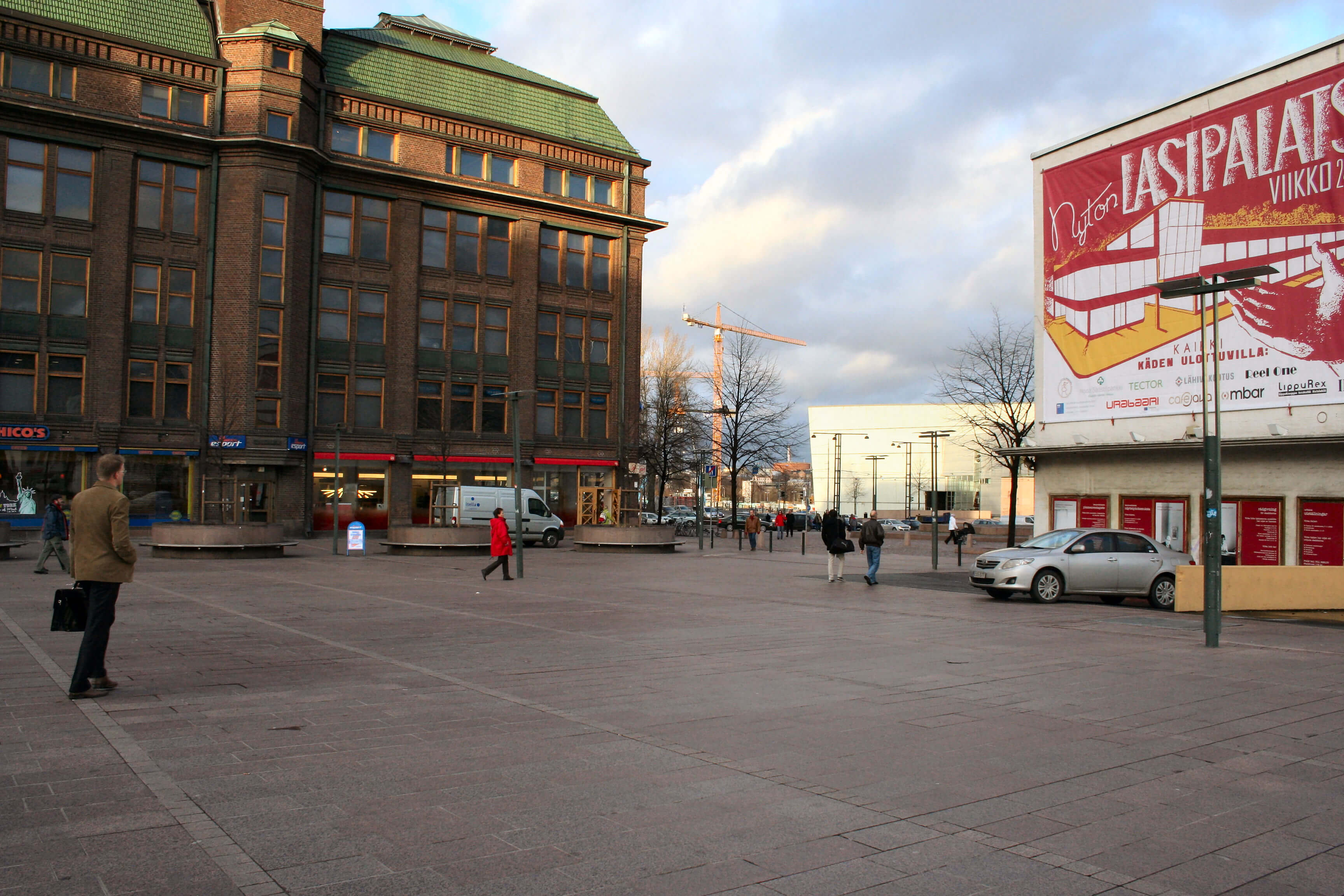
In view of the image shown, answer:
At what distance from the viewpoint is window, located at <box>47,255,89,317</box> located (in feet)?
127

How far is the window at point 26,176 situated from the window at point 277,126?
25.9 feet

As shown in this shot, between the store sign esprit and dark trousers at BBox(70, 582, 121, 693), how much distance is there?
35548 millimetres

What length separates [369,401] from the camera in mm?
45688

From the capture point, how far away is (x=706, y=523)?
67625mm

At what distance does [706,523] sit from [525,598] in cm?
5008

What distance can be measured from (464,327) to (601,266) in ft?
27.0

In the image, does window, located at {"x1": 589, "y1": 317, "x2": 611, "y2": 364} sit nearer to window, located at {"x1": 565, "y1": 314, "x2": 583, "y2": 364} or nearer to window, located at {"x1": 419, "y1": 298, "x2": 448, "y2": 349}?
window, located at {"x1": 565, "y1": 314, "x2": 583, "y2": 364}

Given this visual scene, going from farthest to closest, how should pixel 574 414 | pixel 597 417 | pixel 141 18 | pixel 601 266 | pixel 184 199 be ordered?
pixel 601 266, pixel 597 417, pixel 574 414, pixel 184 199, pixel 141 18

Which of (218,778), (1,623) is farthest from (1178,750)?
(1,623)

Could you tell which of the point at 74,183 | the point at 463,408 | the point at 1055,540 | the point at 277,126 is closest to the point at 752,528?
the point at 463,408

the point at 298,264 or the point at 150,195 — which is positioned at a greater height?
the point at 150,195

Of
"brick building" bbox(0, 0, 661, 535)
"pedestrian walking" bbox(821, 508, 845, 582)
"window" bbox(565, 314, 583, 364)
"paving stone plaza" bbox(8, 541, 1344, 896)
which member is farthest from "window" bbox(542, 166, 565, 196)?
"paving stone plaza" bbox(8, 541, 1344, 896)

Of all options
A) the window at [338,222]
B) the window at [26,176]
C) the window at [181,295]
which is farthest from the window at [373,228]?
the window at [26,176]

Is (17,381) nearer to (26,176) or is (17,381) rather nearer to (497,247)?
(26,176)
